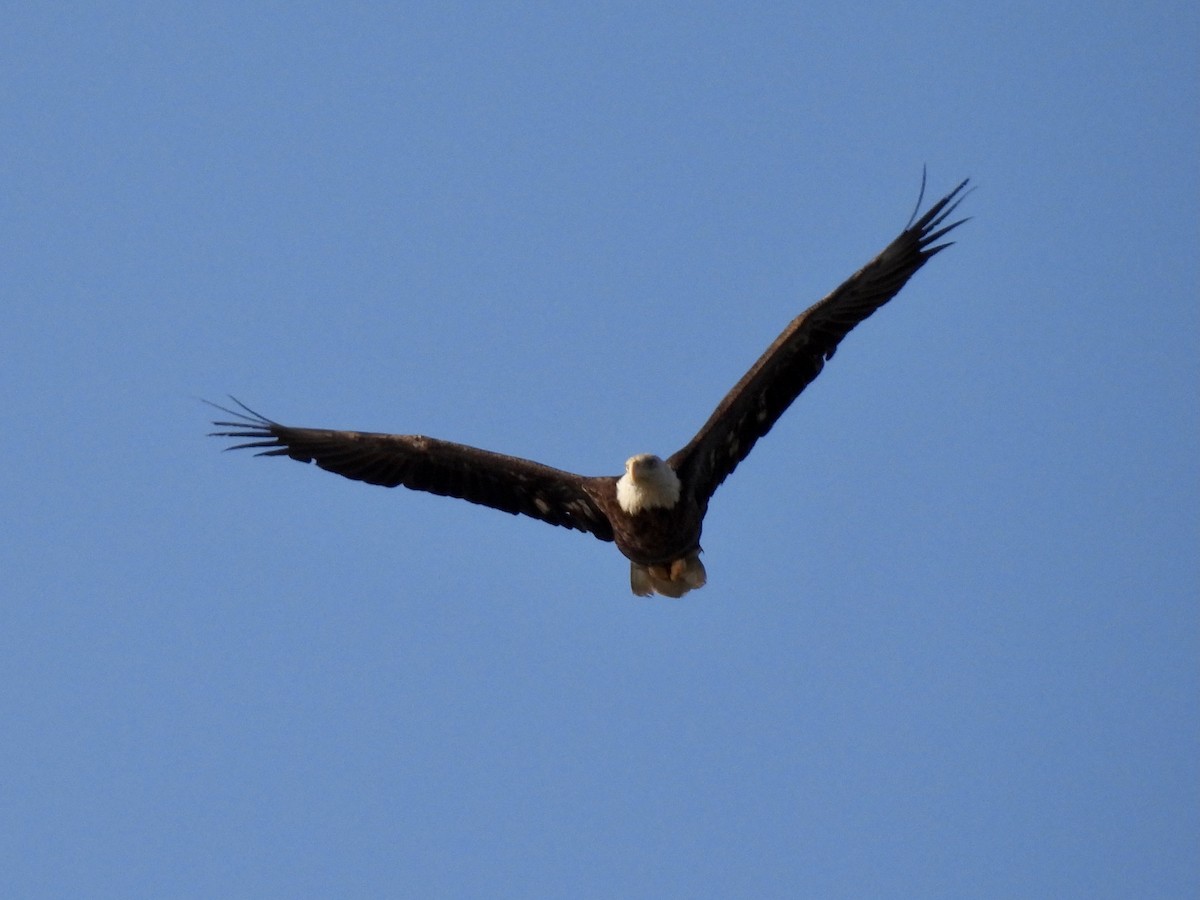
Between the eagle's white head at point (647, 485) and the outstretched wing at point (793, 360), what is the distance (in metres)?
0.16

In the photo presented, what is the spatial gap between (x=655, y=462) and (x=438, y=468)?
176cm

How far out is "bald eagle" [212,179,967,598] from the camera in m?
13.0

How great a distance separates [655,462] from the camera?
1305 cm

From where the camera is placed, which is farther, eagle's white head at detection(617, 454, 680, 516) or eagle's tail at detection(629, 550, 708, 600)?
eagle's tail at detection(629, 550, 708, 600)

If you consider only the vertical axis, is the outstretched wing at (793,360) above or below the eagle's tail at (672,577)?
above

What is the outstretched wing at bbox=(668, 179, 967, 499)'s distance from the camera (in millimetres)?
12906

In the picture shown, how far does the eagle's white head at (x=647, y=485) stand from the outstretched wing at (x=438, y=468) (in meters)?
0.62

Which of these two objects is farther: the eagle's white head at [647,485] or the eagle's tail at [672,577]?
the eagle's tail at [672,577]

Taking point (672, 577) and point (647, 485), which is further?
point (672, 577)

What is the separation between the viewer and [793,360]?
1323 centimetres

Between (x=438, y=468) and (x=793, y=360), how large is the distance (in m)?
2.54

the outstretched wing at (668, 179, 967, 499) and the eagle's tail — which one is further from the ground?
the outstretched wing at (668, 179, 967, 499)

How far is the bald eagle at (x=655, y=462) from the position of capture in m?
13.0

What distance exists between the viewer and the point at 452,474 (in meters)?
14.1
